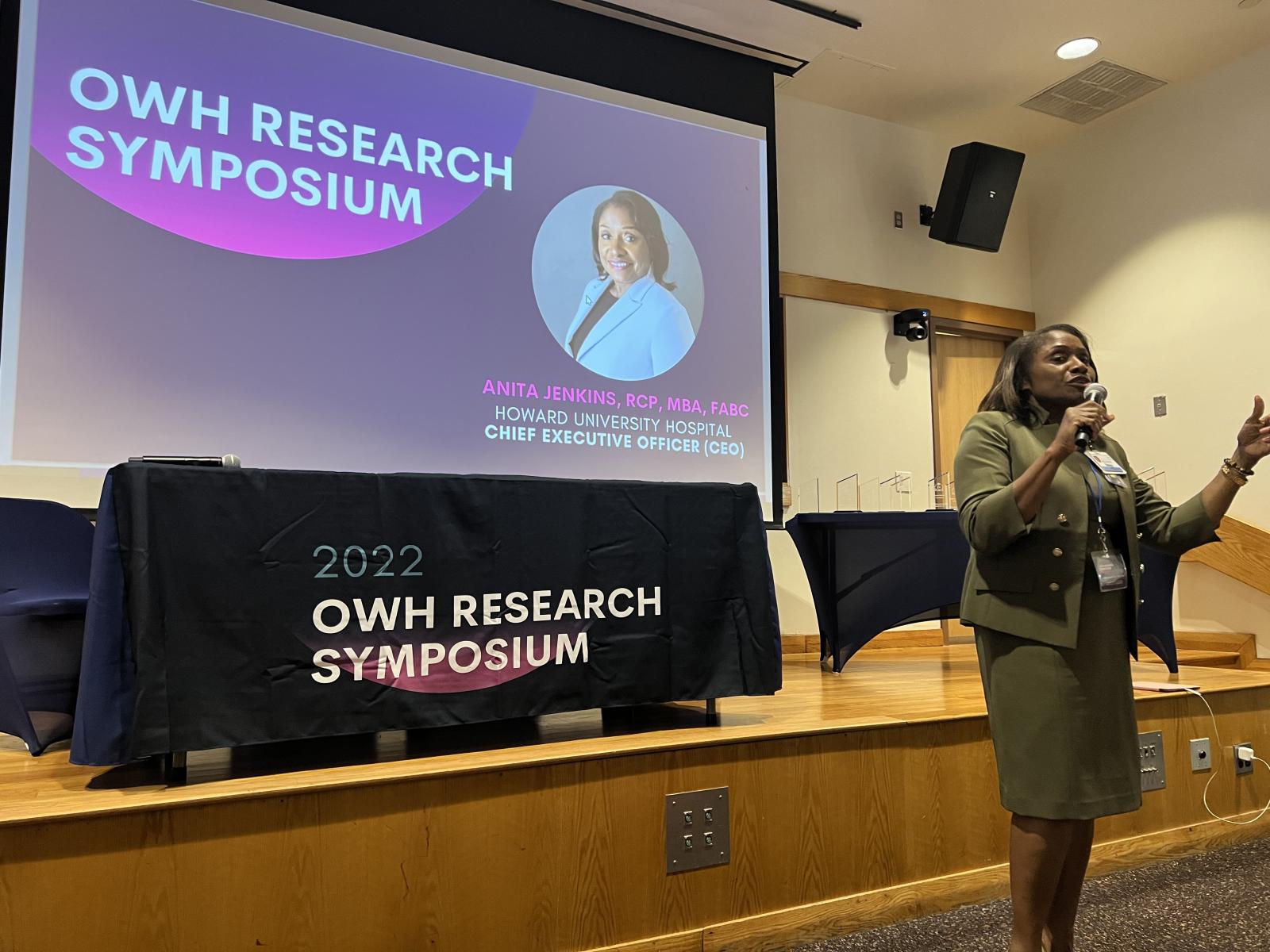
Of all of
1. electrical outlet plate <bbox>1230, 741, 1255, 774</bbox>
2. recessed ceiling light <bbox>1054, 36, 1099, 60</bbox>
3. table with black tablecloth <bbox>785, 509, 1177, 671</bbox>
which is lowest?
electrical outlet plate <bbox>1230, 741, 1255, 774</bbox>

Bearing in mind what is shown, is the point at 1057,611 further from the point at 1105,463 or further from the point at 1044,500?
the point at 1105,463

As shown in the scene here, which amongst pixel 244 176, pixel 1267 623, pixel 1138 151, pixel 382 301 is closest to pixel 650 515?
pixel 382 301

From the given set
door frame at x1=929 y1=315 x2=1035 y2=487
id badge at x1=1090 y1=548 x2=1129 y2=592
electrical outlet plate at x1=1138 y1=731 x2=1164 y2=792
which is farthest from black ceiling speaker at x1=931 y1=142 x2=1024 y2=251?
id badge at x1=1090 y1=548 x2=1129 y2=592

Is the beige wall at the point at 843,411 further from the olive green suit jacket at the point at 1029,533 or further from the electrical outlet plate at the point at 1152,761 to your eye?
the olive green suit jacket at the point at 1029,533

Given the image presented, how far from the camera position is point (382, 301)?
3553mm

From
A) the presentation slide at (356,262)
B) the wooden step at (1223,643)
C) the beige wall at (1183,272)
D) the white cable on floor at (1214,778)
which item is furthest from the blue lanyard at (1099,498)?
the beige wall at (1183,272)

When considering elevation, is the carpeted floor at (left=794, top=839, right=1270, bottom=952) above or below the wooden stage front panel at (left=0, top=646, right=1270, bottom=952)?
below

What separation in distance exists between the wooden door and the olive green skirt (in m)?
3.88

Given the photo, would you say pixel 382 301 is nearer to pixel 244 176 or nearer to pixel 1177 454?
pixel 244 176

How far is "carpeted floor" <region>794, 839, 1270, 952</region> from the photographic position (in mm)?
1990

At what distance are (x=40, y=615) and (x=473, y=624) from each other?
3.85 feet

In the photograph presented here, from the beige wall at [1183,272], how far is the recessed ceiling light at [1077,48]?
77cm

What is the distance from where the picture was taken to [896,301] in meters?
5.39

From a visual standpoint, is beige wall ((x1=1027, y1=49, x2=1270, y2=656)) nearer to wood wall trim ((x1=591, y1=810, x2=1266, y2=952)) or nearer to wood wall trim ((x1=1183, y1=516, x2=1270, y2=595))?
wood wall trim ((x1=1183, y1=516, x2=1270, y2=595))
